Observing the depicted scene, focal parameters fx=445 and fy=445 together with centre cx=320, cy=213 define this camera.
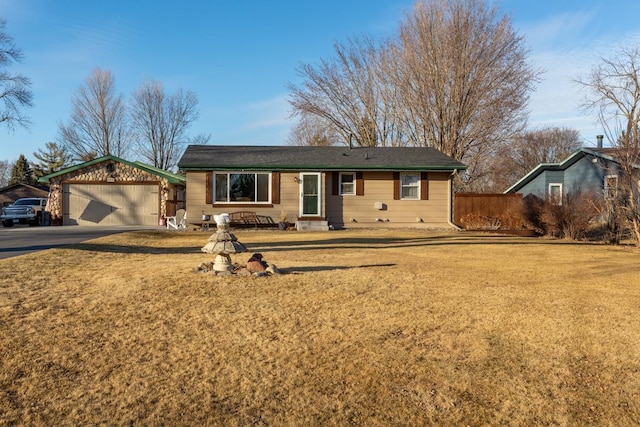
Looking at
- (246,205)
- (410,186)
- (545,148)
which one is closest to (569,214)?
(410,186)

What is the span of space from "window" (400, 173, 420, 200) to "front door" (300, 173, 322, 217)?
11.5ft

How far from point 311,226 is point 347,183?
2.48 metres

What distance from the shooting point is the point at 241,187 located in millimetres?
18156

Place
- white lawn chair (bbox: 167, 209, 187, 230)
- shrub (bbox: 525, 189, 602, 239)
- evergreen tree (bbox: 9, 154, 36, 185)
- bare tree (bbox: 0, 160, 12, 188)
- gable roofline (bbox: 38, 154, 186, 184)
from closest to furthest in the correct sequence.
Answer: shrub (bbox: 525, 189, 602, 239) < white lawn chair (bbox: 167, 209, 187, 230) < gable roofline (bbox: 38, 154, 186, 184) < evergreen tree (bbox: 9, 154, 36, 185) < bare tree (bbox: 0, 160, 12, 188)

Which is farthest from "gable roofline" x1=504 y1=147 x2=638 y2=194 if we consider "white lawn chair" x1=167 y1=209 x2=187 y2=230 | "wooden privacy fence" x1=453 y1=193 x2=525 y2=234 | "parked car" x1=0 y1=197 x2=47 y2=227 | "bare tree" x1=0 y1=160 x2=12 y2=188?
"bare tree" x1=0 y1=160 x2=12 y2=188

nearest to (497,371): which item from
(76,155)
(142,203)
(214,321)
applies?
(214,321)

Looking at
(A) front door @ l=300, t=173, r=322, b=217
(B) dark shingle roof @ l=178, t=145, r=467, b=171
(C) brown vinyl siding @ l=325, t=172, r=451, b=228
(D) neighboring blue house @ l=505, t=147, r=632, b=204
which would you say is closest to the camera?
(B) dark shingle roof @ l=178, t=145, r=467, b=171

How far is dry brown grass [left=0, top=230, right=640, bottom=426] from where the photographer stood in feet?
9.75

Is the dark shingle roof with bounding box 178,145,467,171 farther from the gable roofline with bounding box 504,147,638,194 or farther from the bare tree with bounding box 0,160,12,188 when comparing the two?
the bare tree with bounding box 0,160,12,188

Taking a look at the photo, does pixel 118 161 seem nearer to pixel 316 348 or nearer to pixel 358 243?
pixel 358 243

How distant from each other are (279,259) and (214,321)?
4.49m

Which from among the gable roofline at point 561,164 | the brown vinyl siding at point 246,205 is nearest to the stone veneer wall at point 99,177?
the brown vinyl siding at point 246,205

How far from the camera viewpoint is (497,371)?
11.7 ft

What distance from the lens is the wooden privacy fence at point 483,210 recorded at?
18.9 meters
